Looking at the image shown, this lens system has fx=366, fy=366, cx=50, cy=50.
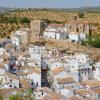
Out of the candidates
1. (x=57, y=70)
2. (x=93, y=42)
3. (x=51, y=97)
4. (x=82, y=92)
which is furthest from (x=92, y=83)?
(x=93, y=42)

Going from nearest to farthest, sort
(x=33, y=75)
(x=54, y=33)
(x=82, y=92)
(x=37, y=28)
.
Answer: (x=82, y=92), (x=33, y=75), (x=54, y=33), (x=37, y=28)

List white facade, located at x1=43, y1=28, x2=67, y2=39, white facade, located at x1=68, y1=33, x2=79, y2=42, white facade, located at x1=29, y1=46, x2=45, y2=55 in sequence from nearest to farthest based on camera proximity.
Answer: white facade, located at x1=29, y1=46, x2=45, y2=55 → white facade, located at x1=68, y1=33, x2=79, y2=42 → white facade, located at x1=43, y1=28, x2=67, y2=39

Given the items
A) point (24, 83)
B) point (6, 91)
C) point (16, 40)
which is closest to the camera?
point (6, 91)

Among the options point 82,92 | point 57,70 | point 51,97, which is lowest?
point 82,92

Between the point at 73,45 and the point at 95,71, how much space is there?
12886 mm

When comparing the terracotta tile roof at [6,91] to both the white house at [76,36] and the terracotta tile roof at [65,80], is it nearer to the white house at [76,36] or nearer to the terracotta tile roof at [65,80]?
the terracotta tile roof at [65,80]

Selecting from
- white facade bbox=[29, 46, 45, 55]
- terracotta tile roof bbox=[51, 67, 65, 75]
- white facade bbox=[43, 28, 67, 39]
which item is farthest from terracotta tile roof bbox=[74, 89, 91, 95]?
white facade bbox=[43, 28, 67, 39]

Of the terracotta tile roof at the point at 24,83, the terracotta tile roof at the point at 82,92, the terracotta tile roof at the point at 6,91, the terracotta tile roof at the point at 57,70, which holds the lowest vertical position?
the terracotta tile roof at the point at 82,92

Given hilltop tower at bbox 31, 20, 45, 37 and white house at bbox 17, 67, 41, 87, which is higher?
hilltop tower at bbox 31, 20, 45, 37

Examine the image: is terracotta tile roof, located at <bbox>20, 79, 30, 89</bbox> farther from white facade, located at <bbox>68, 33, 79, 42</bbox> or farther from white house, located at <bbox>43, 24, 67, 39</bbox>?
white facade, located at <bbox>68, 33, 79, 42</bbox>

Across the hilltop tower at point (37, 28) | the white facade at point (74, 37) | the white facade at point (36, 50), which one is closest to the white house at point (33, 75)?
the white facade at point (36, 50)

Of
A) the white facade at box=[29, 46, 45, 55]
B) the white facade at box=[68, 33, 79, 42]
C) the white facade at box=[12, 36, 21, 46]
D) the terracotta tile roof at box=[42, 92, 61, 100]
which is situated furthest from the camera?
the white facade at box=[68, 33, 79, 42]

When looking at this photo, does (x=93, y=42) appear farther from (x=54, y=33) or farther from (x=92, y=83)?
(x=92, y=83)

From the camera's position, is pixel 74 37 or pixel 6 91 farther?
pixel 74 37
